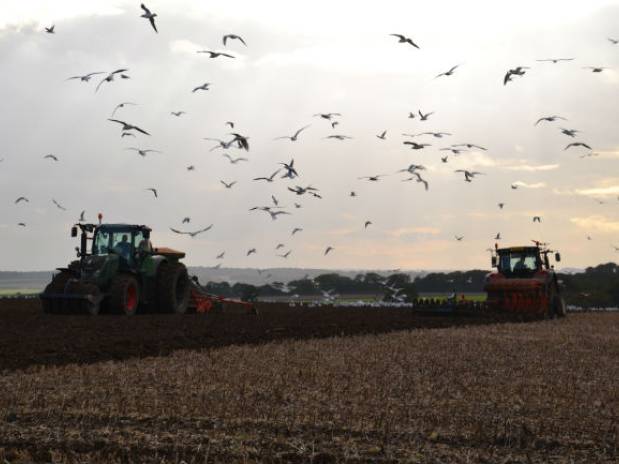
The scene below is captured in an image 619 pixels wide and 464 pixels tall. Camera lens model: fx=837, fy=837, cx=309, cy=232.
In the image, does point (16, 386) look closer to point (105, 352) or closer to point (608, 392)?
point (105, 352)

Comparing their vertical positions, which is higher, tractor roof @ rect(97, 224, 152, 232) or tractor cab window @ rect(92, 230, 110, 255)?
tractor roof @ rect(97, 224, 152, 232)

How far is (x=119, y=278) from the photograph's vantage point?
26344mm

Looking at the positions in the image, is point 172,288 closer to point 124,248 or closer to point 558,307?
point 124,248

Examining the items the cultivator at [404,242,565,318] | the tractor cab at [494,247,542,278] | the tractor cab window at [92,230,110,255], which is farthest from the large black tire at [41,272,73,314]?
the tractor cab at [494,247,542,278]

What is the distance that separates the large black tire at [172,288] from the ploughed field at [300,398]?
18.7 ft

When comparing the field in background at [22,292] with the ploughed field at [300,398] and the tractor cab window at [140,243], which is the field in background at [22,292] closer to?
the tractor cab window at [140,243]

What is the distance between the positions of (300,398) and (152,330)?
1109 cm

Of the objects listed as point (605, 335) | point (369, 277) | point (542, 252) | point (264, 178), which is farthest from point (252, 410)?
point (369, 277)

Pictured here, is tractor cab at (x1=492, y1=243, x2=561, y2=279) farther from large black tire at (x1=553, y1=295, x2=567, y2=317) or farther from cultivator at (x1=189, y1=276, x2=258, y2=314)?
cultivator at (x1=189, y1=276, x2=258, y2=314)

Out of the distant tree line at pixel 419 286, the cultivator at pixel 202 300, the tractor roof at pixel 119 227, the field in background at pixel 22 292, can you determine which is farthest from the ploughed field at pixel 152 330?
the field in background at pixel 22 292

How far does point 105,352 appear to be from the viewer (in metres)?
17.9

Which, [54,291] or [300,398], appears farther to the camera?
[54,291]

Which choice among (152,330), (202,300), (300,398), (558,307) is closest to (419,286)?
(558,307)

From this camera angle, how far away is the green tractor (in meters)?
26.0
